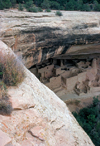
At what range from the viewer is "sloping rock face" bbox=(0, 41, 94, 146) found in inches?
65.8

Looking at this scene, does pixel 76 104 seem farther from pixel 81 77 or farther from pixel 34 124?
pixel 34 124

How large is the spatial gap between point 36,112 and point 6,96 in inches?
20.7

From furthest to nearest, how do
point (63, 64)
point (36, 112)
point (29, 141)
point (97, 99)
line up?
1. point (63, 64)
2. point (97, 99)
3. point (36, 112)
4. point (29, 141)

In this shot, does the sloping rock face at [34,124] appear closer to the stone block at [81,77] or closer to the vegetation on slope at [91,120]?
the vegetation on slope at [91,120]

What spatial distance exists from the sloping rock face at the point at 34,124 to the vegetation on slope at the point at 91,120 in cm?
574

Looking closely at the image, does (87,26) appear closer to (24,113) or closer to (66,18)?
(66,18)

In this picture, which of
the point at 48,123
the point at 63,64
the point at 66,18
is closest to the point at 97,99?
the point at 63,64

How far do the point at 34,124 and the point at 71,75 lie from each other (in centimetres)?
842

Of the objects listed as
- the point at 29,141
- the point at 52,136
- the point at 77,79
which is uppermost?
the point at 29,141

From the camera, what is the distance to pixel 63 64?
1121cm

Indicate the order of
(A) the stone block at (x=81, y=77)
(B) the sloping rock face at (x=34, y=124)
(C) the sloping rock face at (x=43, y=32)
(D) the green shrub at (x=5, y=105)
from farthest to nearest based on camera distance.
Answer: (A) the stone block at (x=81, y=77)
(C) the sloping rock face at (x=43, y=32)
(D) the green shrub at (x=5, y=105)
(B) the sloping rock face at (x=34, y=124)

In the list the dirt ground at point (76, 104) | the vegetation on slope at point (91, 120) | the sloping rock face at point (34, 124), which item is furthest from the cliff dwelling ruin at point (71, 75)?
the sloping rock face at point (34, 124)

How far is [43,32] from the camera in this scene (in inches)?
217

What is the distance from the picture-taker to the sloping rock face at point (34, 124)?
167 cm
